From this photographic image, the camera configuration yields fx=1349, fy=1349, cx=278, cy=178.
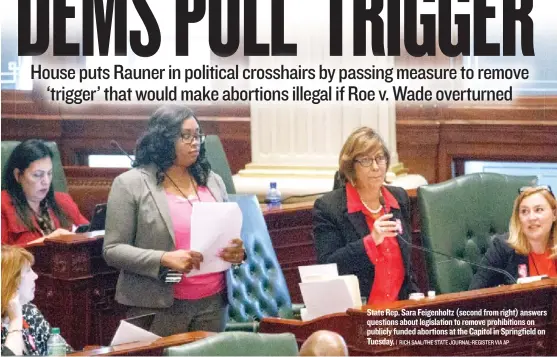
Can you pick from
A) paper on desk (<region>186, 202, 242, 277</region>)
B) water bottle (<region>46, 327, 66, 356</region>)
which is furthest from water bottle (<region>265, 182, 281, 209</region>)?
water bottle (<region>46, 327, 66, 356</region>)

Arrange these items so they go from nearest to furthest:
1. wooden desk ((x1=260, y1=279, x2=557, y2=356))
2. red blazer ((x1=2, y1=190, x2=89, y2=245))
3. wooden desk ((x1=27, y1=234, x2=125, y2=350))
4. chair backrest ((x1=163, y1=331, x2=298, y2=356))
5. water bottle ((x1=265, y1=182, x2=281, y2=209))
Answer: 1. chair backrest ((x1=163, y1=331, x2=298, y2=356))
2. wooden desk ((x1=260, y1=279, x2=557, y2=356))
3. wooden desk ((x1=27, y1=234, x2=125, y2=350))
4. red blazer ((x1=2, y1=190, x2=89, y2=245))
5. water bottle ((x1=265, y1=182, x2=281, y2=209))

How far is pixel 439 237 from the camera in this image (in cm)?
492

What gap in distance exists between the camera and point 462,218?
500cm

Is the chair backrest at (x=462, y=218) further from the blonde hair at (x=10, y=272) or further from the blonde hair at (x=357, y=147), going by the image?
the blonde hair at (x=10, y=272)

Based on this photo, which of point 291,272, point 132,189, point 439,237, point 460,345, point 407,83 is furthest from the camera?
point 291,272

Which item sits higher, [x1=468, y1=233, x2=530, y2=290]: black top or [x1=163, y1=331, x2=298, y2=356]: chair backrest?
[x1=468, y1=233, x2=530, y2=290]: black top

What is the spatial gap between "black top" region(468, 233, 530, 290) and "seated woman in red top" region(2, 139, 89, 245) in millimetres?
1695

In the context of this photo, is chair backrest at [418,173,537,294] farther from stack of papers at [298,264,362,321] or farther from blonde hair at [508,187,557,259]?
stack of papers at [298,264,362,321]

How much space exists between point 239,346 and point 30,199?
8.00 ft

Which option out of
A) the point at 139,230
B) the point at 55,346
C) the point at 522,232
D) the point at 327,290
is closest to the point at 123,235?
the point at 139,230

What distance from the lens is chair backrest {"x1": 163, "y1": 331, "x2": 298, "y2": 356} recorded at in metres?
3.26

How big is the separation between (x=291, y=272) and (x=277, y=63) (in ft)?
3.65

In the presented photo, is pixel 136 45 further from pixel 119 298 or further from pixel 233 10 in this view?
pixel 119 298

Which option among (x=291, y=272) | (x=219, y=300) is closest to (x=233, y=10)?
(x=219, y=300)
